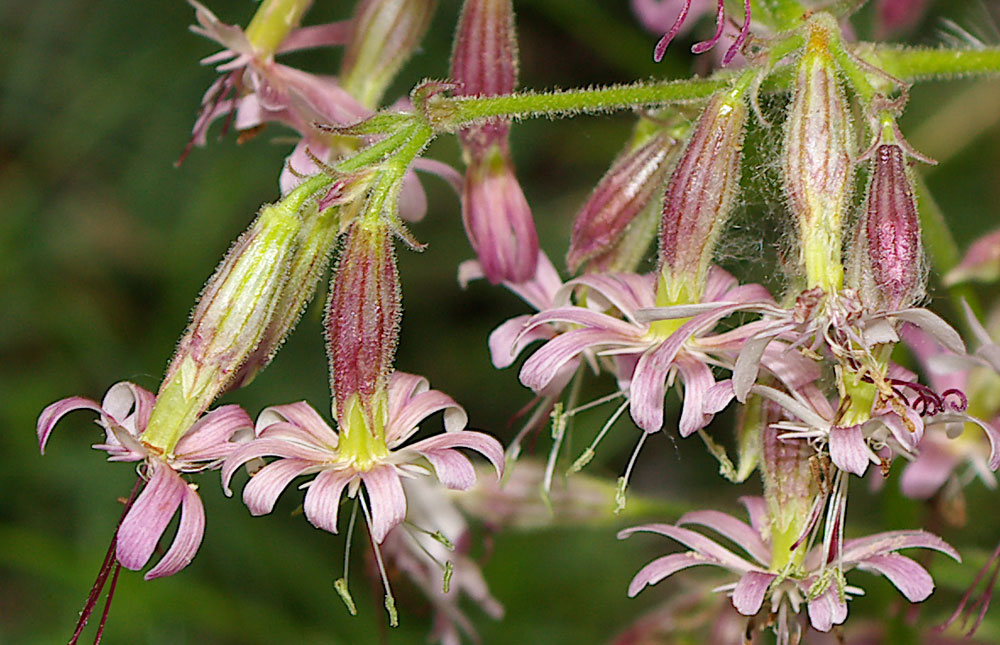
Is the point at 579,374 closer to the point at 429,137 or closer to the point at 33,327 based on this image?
the point at 429,137

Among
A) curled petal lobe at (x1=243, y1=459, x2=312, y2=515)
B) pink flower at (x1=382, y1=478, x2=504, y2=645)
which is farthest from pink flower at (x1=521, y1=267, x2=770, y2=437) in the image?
pink flower at (x1=382, y1=478, x2=504, y2=645)

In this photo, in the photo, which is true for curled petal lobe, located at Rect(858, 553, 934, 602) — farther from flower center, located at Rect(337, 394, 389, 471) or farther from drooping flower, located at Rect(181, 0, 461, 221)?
drooping flower, located at Rect(181, 0, 461, 221)

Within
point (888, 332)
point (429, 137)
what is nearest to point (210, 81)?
point (429, 137)

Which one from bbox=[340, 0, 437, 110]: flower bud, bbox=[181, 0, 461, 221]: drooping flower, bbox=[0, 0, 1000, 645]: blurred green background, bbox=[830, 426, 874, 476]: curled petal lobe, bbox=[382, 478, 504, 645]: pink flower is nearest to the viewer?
bbox=[830, 426, 874, 476]: curled petal lobe

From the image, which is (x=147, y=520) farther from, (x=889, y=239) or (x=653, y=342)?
(x=889, y=239)

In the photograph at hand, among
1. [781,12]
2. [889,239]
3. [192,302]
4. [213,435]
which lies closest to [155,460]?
[213,435]
